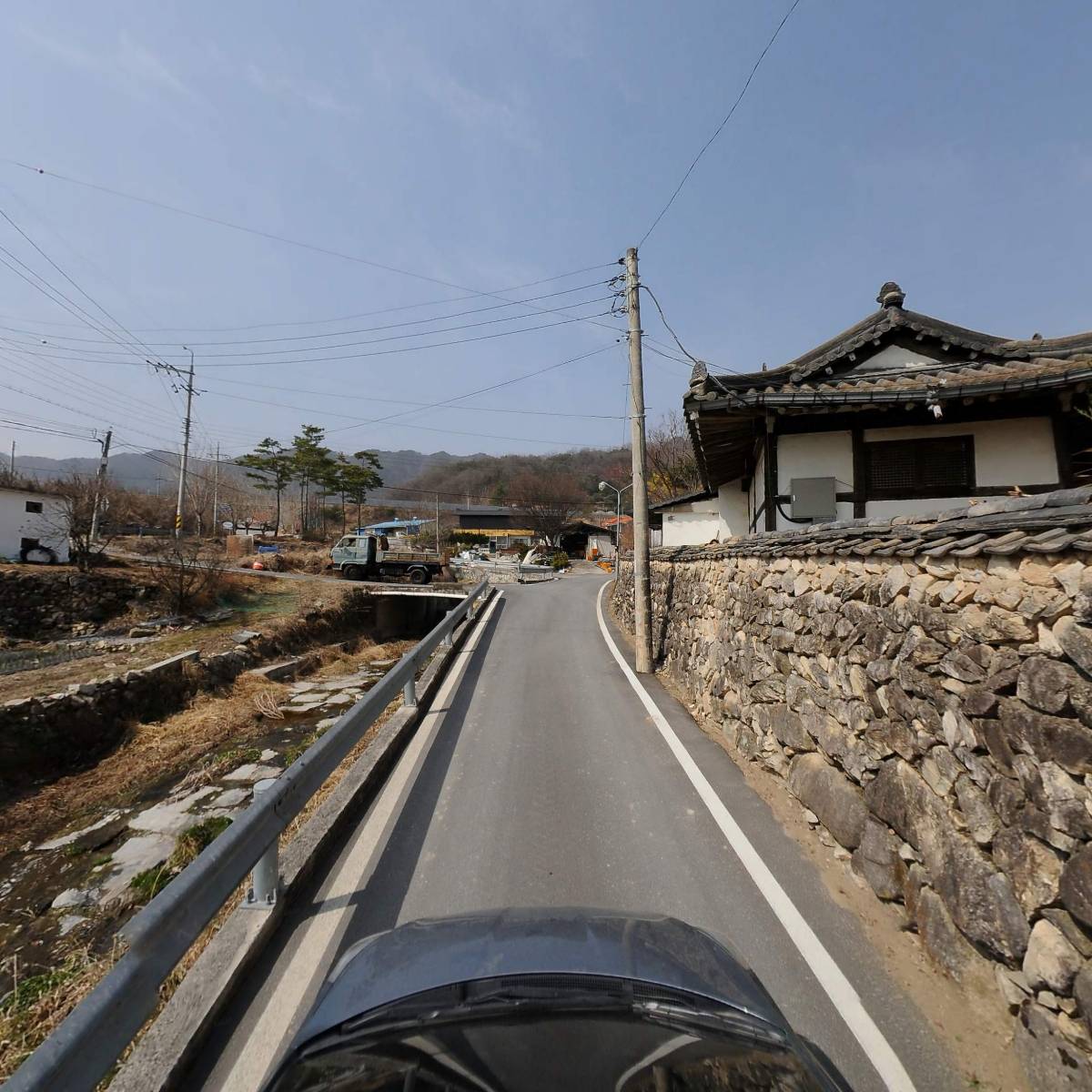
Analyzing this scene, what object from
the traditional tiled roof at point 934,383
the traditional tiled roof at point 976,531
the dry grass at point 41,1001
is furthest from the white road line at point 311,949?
the traditional tiled roof at point 934,383

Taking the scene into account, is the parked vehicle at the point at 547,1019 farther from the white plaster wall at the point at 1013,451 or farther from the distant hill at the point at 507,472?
the distant hill at the point at 507,472

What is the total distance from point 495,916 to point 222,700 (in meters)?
11.5

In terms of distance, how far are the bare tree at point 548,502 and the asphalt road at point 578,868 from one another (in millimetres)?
47954

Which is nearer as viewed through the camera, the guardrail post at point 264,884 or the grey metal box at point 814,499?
the guardrail post at point 264,884

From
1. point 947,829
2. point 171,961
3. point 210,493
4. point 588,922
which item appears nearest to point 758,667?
point 947,829

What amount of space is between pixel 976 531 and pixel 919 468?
690 cm

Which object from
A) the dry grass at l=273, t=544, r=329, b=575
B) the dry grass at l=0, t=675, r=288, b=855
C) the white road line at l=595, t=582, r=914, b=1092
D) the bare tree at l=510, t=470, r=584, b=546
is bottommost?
the dry grass at l=0, t=675, r=288, b=855

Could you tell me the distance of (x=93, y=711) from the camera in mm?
10391

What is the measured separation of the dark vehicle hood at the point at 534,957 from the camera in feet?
5.93

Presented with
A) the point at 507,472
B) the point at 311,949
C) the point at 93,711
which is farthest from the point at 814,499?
A: the point at 507,472

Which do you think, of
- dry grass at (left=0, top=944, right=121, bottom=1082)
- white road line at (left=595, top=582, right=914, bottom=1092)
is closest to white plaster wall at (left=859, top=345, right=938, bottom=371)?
white road line at (left=595, top=582, right=914, bottom=1092)

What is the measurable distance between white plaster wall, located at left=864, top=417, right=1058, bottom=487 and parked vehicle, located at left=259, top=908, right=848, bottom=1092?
28.0 feet

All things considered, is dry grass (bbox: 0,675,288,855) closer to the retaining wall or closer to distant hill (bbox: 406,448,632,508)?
the retaining wall

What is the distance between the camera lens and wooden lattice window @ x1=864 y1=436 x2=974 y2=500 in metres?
8.56
